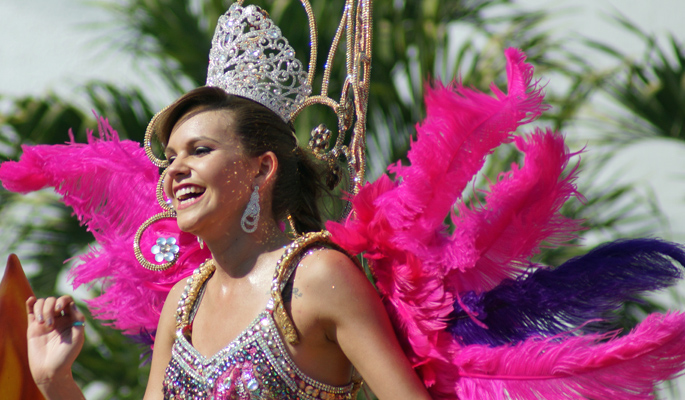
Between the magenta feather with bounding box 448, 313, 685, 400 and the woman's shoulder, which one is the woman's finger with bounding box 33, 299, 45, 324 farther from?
the magenta feather with bounding box 448, 313, 685, 400

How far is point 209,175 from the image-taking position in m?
1.93

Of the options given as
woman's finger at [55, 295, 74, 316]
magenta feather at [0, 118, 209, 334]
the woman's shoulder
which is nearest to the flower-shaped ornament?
magenta feather at [0, 118, 209, 334]

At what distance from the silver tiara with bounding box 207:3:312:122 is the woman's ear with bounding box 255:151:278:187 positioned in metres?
0.17

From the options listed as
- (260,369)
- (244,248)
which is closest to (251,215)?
(244,248)

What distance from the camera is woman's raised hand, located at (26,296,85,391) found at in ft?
6.67

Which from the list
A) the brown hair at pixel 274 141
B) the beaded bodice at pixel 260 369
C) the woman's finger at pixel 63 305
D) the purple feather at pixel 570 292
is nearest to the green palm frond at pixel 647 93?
the purple feather at pixel 570 292

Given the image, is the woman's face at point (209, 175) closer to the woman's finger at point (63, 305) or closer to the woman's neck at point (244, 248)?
the woman's neck at point (244, 248)

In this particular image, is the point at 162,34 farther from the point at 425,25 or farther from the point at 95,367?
the point at 95,367

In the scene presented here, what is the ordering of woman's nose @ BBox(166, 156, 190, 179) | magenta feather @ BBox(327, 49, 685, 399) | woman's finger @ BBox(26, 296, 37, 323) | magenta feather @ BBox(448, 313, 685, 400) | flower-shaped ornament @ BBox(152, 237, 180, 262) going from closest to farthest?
magenta feather @ BBox(448, 313, 685, 400) → magenta feather @ BBox(327, 49, 685, 399) → woman's nose @ BBox(166, 156, 190, 179) → woman's finger @ BBox(26, 296, 37, 323) → flower-shaped ornament @ BBox(152, 237, 180, 262)

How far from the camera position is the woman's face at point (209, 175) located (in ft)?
6.34

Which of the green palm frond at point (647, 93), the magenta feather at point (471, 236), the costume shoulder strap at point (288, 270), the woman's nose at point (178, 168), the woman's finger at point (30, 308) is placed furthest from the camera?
the green palm frond at point (647, 93)

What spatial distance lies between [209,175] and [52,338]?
645 mm

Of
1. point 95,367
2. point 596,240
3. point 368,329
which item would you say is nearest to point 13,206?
point 95,367

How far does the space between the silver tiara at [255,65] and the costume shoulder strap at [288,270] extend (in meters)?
0.39
